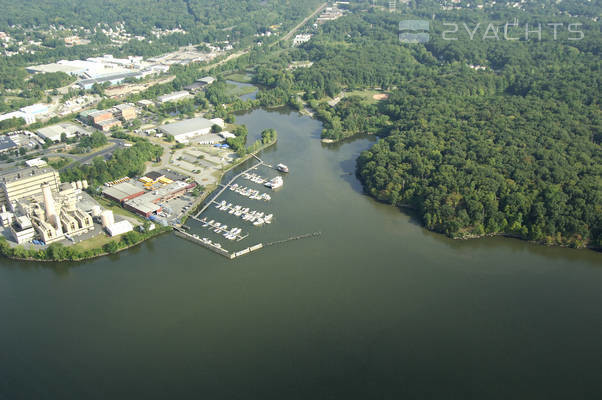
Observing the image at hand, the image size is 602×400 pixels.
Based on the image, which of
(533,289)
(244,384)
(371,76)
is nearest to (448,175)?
(533,289)

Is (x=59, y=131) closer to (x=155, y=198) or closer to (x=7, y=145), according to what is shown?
(x=7, y=145)

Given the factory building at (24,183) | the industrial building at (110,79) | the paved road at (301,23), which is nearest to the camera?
the factory building at (24,183)

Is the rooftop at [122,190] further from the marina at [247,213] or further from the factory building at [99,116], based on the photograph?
the factory building at [99,116]

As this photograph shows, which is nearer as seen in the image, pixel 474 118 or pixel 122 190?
pixel 122 190

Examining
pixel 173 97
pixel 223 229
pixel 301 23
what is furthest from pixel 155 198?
pixel 301 23

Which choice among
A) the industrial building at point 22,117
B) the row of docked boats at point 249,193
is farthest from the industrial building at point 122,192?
the industrial building at point 22,117

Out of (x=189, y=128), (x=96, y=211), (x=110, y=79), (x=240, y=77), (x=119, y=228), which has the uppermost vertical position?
(x=110, y=79)

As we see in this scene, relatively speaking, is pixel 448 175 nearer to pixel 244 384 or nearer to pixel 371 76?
pixel 244 384
